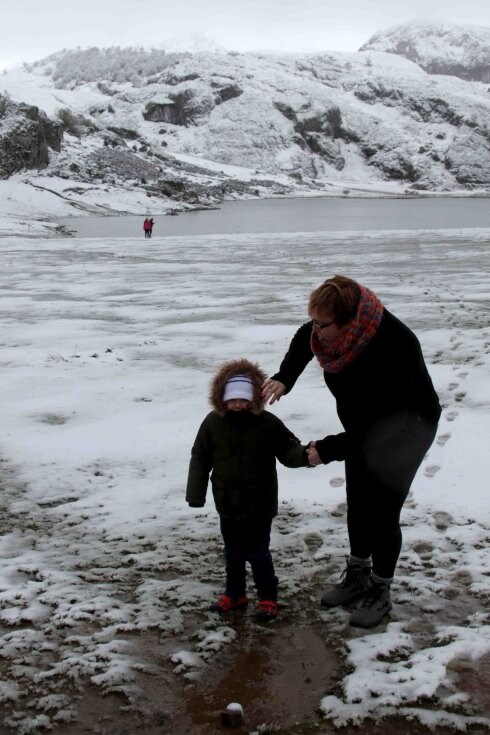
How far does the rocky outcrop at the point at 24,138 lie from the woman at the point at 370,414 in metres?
78.8

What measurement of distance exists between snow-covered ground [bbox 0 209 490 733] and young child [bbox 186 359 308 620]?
39 centimetres

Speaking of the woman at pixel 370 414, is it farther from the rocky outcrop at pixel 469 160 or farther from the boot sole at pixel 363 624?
the rocky outcrop at pixel 469 160

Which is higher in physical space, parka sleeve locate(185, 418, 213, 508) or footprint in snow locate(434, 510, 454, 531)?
parka sleeve locate(185, 418, 213, 508)

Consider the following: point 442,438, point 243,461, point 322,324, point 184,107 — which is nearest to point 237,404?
point 243,461

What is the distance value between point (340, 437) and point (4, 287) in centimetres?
1290

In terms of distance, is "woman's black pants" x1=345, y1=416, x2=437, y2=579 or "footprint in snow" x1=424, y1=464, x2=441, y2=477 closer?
"woman's black pants" x1=345, y1=416, x2=437, y2=579

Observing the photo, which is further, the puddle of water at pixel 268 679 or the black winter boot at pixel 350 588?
the black winter boot at pixel 350 588

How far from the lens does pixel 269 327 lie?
407 inches

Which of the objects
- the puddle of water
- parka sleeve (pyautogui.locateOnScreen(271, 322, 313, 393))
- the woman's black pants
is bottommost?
the puddle of water

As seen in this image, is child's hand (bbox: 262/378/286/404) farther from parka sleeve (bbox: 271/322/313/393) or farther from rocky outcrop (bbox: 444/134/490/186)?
rocky outcrop (bbox: 444/134/490/186)

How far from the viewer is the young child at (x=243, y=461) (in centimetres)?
346

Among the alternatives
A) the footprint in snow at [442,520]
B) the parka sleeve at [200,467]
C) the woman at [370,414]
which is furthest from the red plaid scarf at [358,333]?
the footprint in snow at [442,520]

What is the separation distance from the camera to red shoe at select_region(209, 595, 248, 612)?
360cm

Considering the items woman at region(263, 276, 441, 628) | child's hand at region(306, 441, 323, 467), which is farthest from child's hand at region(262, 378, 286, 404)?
child's hand at region(306, 441, 323, 467)
